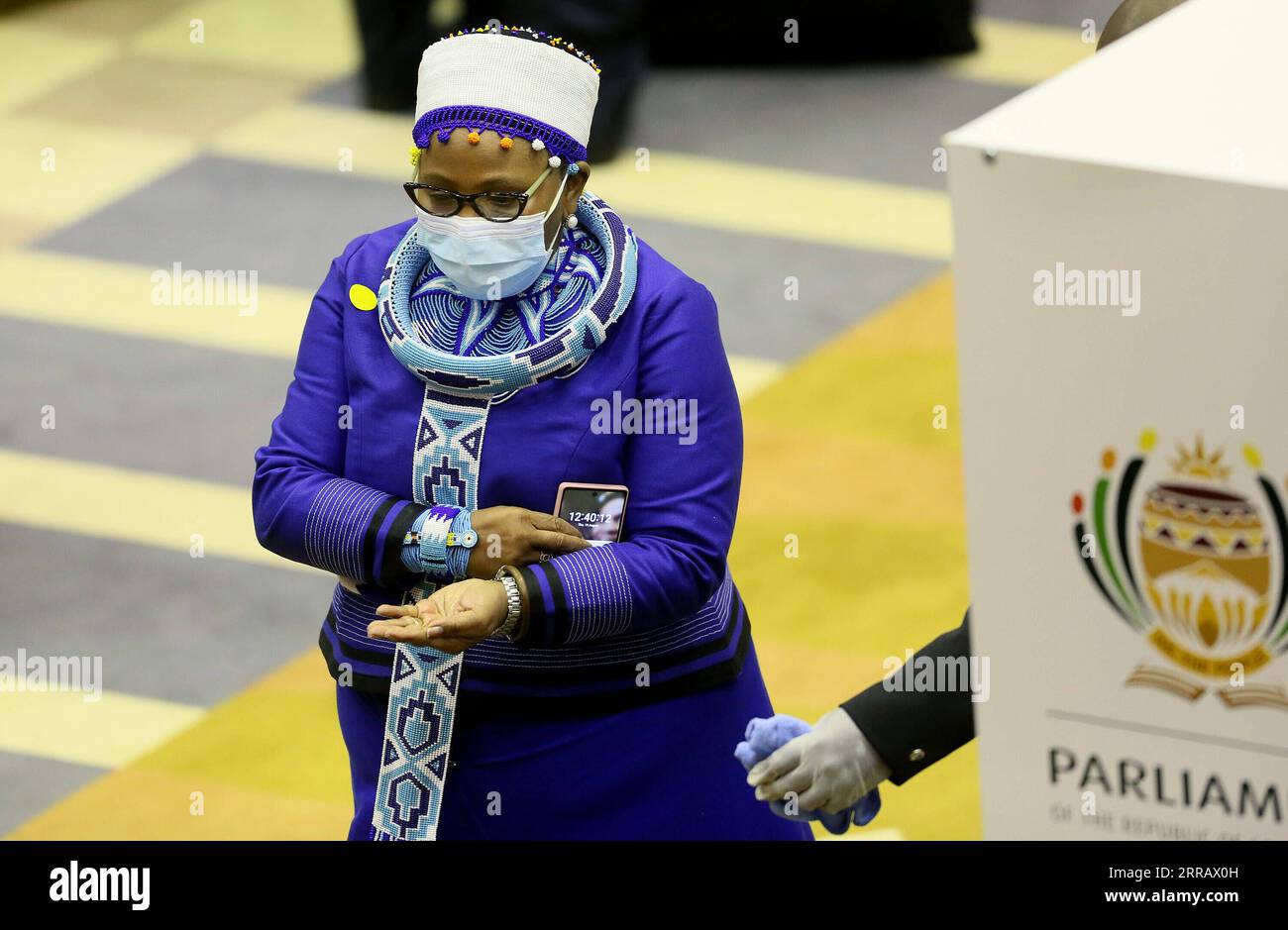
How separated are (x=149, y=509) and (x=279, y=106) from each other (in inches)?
141

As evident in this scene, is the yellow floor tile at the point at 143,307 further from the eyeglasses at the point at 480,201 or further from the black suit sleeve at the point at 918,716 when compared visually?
the black suit sleeve at the point at 918,716

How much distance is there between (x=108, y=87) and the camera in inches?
388

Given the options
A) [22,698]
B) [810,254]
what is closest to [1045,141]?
[22,698]

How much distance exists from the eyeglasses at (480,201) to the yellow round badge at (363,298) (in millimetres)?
169

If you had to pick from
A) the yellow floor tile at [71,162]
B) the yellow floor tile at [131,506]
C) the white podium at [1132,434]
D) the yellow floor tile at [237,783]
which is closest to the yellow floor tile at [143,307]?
the yellow floor tile at [71,162]

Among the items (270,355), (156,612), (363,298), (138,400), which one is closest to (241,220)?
(270,355)

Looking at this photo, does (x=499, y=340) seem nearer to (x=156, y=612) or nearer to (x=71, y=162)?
(x=156, y=612)

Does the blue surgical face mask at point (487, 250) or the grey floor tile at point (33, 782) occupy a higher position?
the blue surgical face mask at point (487, 250)

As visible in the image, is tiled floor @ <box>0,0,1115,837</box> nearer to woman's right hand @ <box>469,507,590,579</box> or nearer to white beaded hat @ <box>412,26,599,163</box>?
woman's right hand @ <box>469,507,590,579</box>

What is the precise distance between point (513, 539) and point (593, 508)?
14 centimetres

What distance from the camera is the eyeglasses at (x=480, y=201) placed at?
9.50 ft

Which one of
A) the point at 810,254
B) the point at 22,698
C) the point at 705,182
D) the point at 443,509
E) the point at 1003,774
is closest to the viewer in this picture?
the point at 1003,774

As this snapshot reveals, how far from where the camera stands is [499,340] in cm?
297
